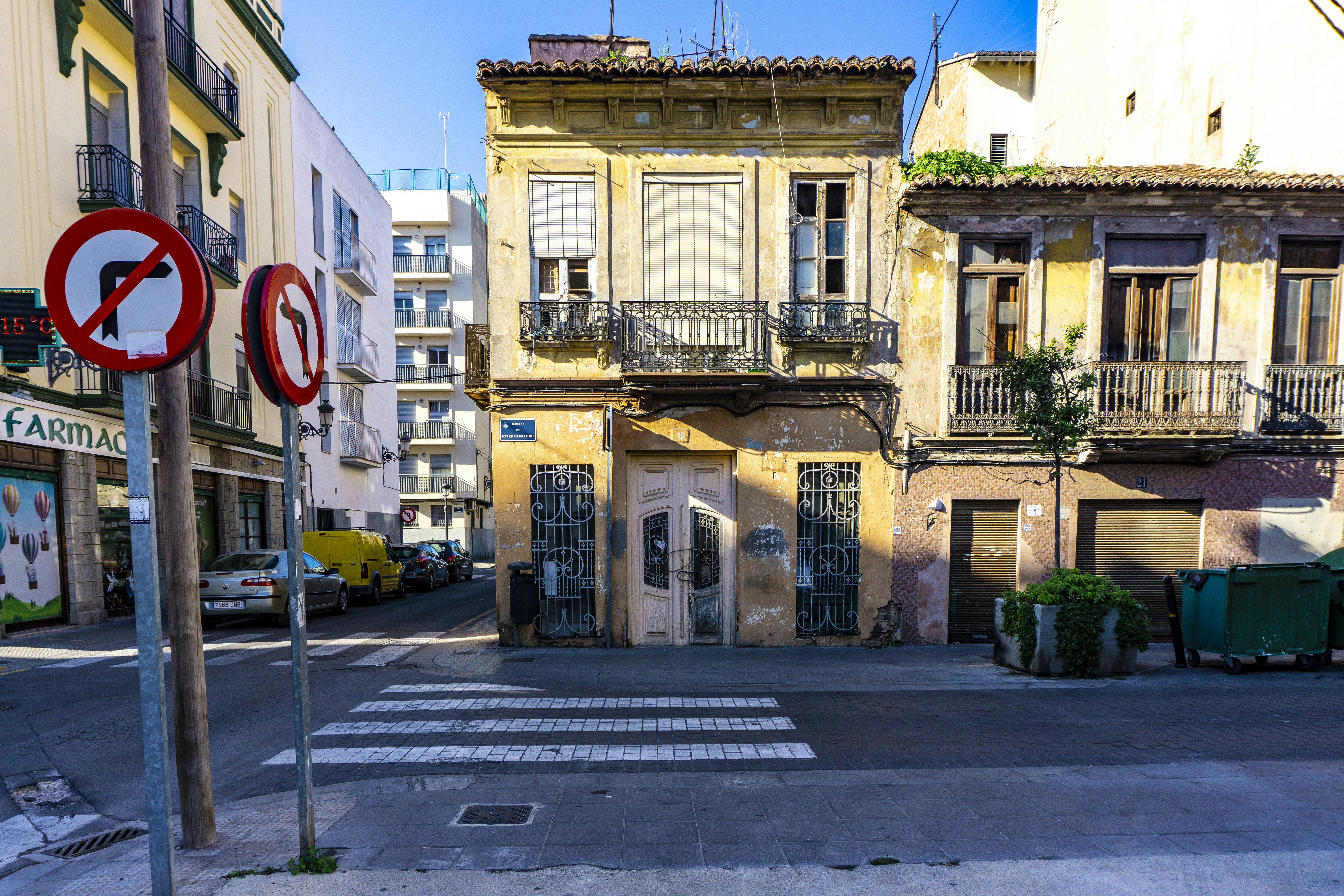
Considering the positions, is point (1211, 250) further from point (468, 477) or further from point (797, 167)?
point (468, 477)

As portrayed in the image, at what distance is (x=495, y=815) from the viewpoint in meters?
4.41

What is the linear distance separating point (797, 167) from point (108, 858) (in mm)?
11035

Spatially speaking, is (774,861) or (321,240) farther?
(321,240)

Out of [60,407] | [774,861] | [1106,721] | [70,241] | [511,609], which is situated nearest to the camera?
[70,241]

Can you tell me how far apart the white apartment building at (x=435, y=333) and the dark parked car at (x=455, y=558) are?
45.4 ft

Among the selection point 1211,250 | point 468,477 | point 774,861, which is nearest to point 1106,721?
point 774,861

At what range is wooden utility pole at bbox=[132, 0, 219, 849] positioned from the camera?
368 cm

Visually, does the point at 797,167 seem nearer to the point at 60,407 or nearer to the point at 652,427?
the point at 652,427

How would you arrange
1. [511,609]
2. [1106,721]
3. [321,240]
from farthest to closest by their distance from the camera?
[321,240] < [511,609] < [1106,721]

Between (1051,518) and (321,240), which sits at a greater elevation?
(321,240)

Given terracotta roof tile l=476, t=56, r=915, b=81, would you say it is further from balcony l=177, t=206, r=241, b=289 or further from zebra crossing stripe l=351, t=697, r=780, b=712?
balcony l=177, t=206, r=241, b=289

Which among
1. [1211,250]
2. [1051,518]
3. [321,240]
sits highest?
[321,240]

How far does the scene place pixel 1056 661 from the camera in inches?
351

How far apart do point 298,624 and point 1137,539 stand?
40.1 feet
